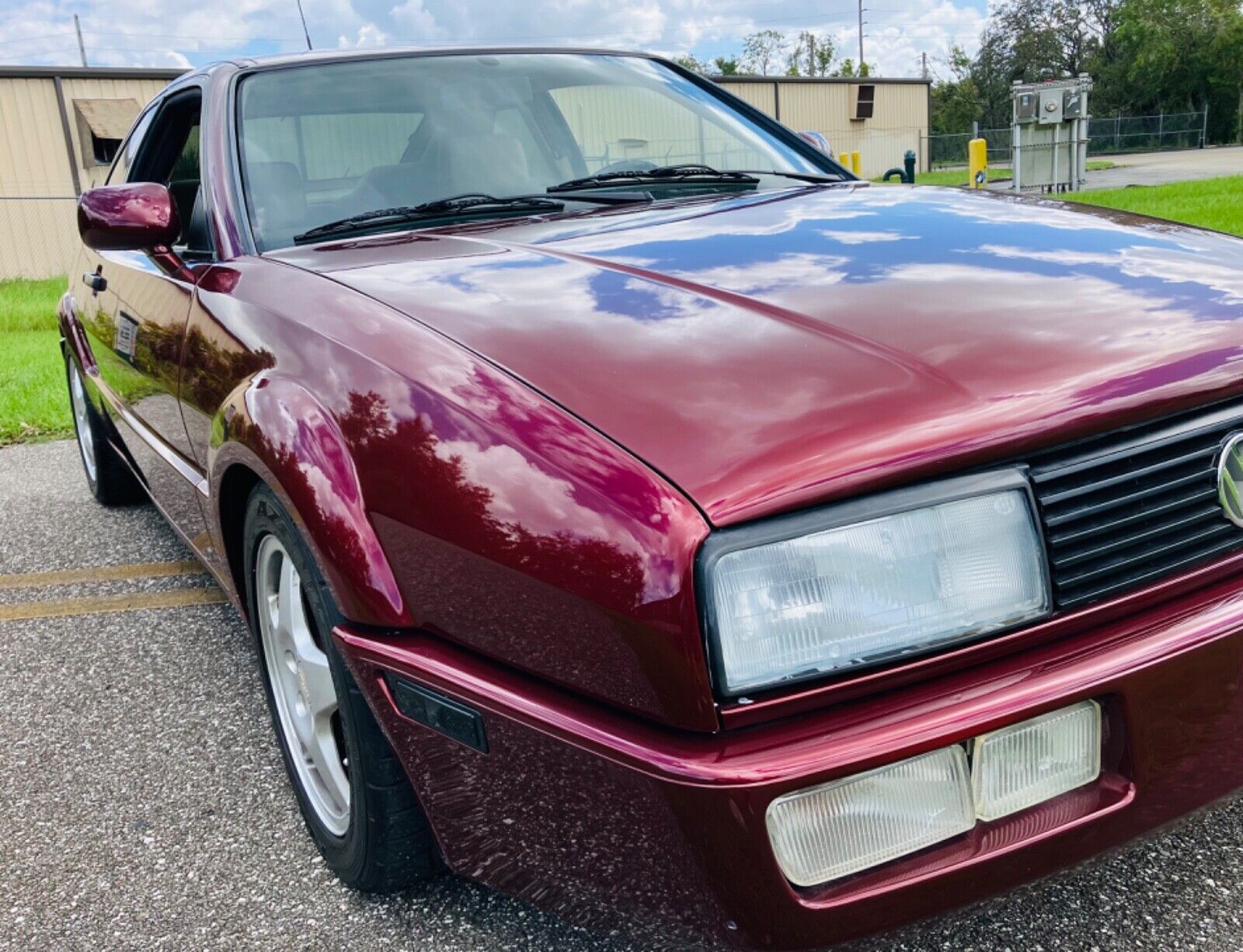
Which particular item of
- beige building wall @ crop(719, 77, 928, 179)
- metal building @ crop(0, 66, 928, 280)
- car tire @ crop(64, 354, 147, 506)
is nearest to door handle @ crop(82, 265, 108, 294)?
car tire @ crop(64, 354, 147, 506)

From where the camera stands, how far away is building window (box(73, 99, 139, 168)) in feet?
61.7

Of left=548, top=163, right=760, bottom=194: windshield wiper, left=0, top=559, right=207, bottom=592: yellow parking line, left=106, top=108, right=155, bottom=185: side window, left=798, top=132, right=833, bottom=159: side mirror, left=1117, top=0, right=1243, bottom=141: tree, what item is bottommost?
left=0, top=559, right=207, bottom=592: yellow parking line

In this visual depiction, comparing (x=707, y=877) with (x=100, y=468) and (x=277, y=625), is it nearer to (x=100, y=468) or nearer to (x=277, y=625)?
(x=277, y=625)

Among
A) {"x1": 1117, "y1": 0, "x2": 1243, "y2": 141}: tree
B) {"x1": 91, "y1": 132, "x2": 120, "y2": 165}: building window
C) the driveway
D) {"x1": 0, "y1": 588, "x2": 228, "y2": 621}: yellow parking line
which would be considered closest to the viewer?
{"x1": 0, "y1": 588, "x2": 228, "y2": 621}: yellow parking line

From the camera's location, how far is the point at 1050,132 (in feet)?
60.0

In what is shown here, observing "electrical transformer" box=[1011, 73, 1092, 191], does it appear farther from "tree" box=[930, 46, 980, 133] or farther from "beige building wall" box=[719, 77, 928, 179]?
"tree" box=[930, 46, 980, 133]

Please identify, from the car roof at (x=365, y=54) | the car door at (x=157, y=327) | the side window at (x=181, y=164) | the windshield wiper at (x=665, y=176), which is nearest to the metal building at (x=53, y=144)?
the side window at (x=181, y=164)

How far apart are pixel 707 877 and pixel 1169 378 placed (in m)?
0.84

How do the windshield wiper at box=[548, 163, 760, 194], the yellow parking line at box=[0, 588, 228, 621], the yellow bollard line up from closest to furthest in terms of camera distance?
the windshield wiper at box=[548, 163, 760, 194], the yellow parking line at box=[0, 588, 228, 621], the yellow bollard

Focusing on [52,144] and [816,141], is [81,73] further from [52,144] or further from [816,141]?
[816,141]

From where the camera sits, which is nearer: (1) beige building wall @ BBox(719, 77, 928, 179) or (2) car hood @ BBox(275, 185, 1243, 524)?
(2) car hood @ BBox(275, 185, 1243, 524)

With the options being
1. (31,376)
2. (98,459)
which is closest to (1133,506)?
(98,459)

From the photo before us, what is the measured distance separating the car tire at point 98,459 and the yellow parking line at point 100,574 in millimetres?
389

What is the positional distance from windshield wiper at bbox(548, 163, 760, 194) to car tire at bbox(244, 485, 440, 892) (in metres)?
1.11
